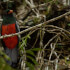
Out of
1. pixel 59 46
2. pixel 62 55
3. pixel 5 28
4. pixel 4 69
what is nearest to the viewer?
pixel 4 69

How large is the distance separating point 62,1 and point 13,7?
143 centimetres

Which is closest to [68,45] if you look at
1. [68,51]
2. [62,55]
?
[68,51]

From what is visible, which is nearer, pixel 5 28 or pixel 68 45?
pixel 5 28

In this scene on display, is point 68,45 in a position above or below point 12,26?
below

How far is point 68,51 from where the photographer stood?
3352 millimetres

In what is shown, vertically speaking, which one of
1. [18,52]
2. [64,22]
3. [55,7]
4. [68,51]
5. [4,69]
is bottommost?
[68,51]

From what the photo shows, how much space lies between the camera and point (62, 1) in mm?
3955

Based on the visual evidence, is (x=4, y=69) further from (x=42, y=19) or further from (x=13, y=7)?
(x=13, y=7)

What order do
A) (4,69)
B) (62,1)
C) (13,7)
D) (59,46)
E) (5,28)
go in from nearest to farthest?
(4,69) < (5,28) < (59,46) < (62,1) < (13,7)

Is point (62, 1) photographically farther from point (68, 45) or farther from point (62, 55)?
point (62, 55)

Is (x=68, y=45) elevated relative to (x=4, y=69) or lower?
lower

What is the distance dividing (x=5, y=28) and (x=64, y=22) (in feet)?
4.44

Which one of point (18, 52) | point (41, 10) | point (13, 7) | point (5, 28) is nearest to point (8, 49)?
point (18, 52)

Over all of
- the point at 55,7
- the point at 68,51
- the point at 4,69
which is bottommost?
the point at 68,51
